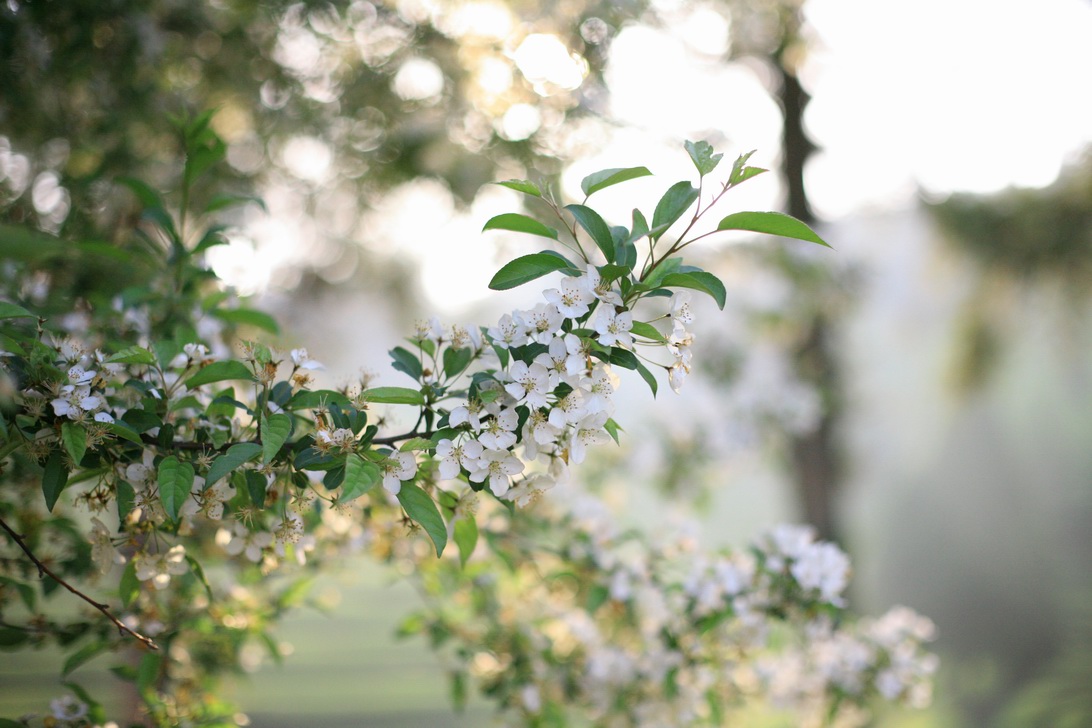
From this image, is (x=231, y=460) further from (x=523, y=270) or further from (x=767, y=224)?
(x=767, y=224)

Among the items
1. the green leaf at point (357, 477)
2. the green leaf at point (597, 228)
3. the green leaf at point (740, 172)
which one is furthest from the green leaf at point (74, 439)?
the green leaf at point (740, 172)

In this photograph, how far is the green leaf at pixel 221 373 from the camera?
64 cm

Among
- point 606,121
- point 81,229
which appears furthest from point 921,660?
point 81,229

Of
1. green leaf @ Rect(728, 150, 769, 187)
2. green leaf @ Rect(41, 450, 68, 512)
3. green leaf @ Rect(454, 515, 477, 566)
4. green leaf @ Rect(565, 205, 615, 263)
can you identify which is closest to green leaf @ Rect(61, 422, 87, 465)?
green leaf @ Rect(41, 450, 68, 512)

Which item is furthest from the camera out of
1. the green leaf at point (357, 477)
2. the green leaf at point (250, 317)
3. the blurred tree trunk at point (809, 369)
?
the blurred tree trunk at point (809, 369)

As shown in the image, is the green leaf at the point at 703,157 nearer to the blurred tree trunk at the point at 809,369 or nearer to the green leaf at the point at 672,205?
the green leaf at the point at 672,205

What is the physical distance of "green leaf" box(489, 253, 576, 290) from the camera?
0.60 meters

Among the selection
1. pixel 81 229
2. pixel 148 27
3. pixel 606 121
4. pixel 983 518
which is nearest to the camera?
pixel 81 229

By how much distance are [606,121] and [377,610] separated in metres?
4.27

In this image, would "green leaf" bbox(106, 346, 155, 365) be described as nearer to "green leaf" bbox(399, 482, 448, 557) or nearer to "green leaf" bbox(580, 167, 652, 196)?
"green leaf" bbox(399, 482, 448, 557)

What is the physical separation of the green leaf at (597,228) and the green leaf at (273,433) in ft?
0.91

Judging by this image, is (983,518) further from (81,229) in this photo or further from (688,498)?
(81,229)

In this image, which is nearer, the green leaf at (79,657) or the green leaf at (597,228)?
the green leaf at (597,228)

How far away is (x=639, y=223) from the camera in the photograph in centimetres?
62
